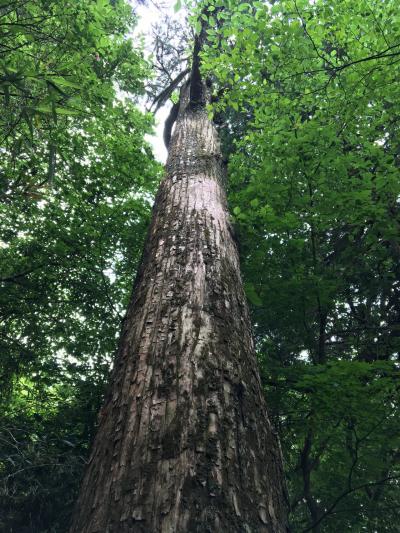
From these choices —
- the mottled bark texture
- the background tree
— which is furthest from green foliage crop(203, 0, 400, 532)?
the mottled bark texture

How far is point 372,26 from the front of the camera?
12.4 ft

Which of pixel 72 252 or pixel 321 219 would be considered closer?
pixel 321 219

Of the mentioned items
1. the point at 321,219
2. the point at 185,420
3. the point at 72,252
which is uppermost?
the point at 321,219

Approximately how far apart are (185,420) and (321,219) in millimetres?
3081

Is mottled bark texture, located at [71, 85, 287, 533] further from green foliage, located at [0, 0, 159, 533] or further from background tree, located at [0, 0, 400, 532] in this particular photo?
green foliage, located at [0, 0, 159, 533]

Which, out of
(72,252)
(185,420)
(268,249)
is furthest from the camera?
(72,252)

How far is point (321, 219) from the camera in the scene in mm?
3846

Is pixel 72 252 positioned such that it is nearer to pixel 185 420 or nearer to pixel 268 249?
pixel 268 249

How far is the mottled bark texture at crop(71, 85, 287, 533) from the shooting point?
109 cm

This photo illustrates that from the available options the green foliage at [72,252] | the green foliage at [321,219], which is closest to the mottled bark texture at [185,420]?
the green foliage at [321,219]

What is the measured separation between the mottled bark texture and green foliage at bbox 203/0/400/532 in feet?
4.59

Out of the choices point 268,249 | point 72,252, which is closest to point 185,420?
point 268,249

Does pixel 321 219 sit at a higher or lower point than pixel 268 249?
higher

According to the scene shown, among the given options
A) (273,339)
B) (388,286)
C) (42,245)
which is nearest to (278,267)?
(273,339)
